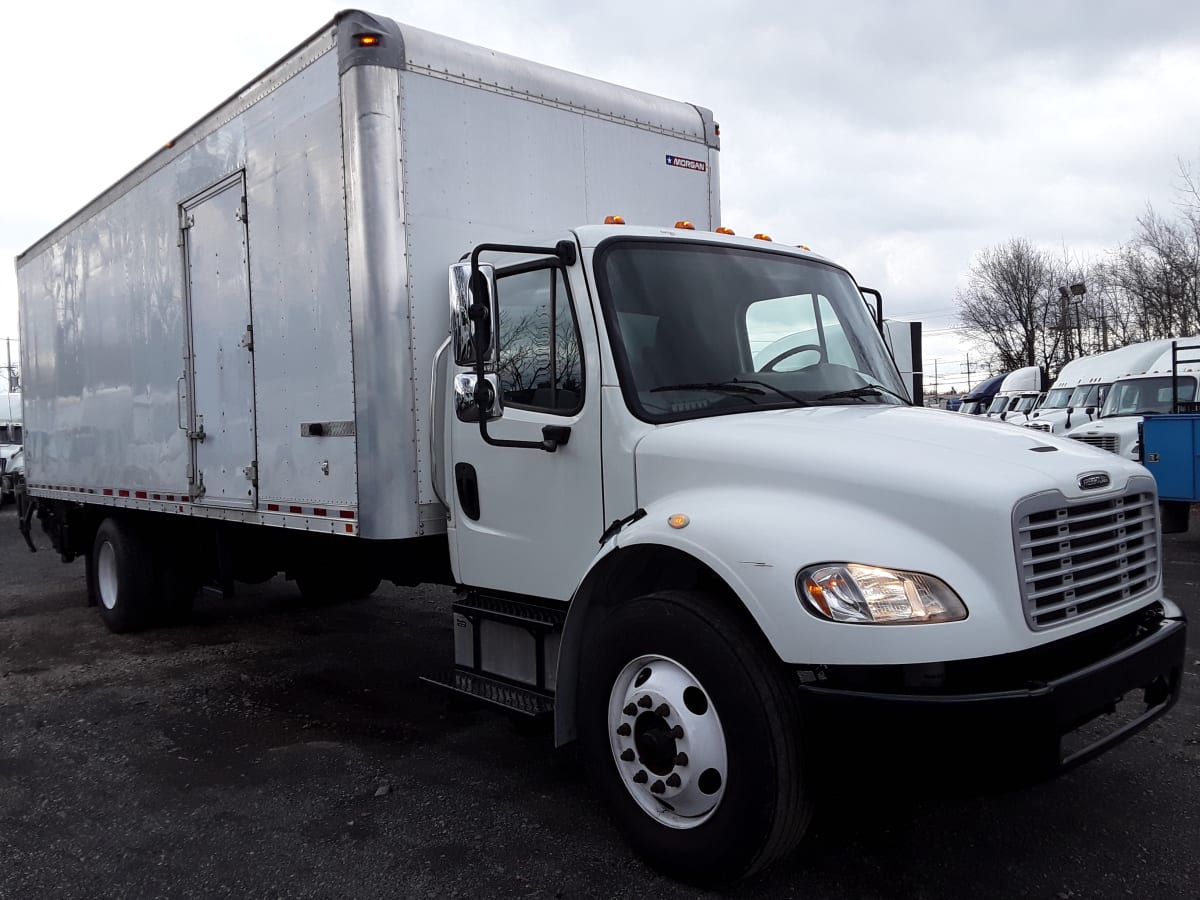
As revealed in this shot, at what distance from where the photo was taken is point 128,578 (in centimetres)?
777

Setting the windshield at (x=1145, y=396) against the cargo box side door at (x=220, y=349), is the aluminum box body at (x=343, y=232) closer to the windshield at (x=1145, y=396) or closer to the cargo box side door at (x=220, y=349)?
the cargo box side door at (x=220, y=349)

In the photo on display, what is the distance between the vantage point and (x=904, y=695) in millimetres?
2801

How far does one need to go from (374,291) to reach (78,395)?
519 cm

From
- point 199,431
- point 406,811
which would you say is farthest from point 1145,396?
point 406,811

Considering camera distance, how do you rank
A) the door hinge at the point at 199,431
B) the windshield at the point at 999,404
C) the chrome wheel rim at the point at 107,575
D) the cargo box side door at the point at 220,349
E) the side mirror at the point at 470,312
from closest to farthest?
the side mirror at the point at 470,312 → the cargo box side door at the point at 220,349 → the door hinge at the point at 199,431 → the chrome wheel rim at the point at 107,575 → the windshield at the point at 999,404

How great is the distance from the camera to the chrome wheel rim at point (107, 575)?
26.1 ft

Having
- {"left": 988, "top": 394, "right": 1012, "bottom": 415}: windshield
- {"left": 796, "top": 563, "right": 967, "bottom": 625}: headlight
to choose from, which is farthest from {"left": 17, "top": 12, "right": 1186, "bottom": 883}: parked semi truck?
{"left": 988, "top": 394, "right": 1012, "bottom": 415}: windshield

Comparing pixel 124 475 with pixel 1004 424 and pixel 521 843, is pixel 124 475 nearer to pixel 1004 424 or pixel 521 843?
pixel 521 843

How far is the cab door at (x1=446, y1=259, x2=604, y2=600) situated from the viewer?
384 cm

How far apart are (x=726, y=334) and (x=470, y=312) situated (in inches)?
41.1

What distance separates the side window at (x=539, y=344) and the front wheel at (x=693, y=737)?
0.97 metres

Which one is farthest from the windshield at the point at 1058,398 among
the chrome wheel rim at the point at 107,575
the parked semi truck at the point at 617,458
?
the chrome wheel rim at the point at 107,575

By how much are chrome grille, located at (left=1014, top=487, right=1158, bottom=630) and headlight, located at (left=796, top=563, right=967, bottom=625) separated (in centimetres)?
25

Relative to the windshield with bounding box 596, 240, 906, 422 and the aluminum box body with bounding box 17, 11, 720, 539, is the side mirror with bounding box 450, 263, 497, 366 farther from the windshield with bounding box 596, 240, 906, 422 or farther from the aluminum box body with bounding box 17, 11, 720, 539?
the aluminum box body with bounding box 17, 11, 720, 539
